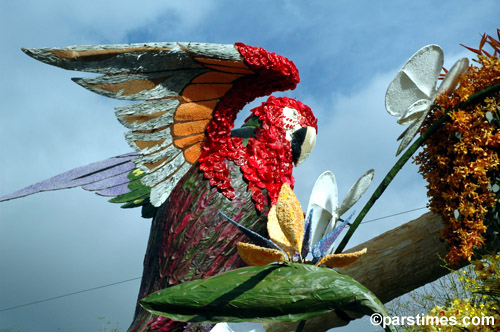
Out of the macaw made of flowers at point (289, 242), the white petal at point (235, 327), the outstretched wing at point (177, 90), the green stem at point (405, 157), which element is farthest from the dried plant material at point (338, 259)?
the outstretched wing at point (177, 90)

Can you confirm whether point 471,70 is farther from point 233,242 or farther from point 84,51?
point 84,51

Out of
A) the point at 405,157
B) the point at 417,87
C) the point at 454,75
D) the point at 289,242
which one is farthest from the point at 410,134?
the point at 289,242

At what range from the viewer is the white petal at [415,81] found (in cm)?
249

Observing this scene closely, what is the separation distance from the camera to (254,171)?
3.06m

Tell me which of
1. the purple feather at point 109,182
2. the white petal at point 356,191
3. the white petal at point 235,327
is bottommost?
the white petal at point 235,327

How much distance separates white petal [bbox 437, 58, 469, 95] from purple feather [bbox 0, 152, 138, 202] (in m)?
1.97

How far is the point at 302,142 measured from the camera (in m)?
3.28

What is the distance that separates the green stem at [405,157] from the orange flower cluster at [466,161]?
0.09ft

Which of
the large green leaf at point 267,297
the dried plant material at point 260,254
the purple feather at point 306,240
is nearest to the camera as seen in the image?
the large green leaf at point 267,297

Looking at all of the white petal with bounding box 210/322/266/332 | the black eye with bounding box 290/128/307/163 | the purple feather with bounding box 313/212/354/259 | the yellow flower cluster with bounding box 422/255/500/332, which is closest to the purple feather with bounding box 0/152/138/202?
the black eye with bounding box 290/128/307/163

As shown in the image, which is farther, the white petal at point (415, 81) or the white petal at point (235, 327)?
the white petal at point (235, 327)

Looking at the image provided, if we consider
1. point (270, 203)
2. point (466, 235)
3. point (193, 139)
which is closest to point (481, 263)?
point (466, 235)

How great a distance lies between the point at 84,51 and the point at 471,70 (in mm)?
1889

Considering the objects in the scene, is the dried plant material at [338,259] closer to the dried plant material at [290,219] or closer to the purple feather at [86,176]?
the dried plant material at [290,219]
